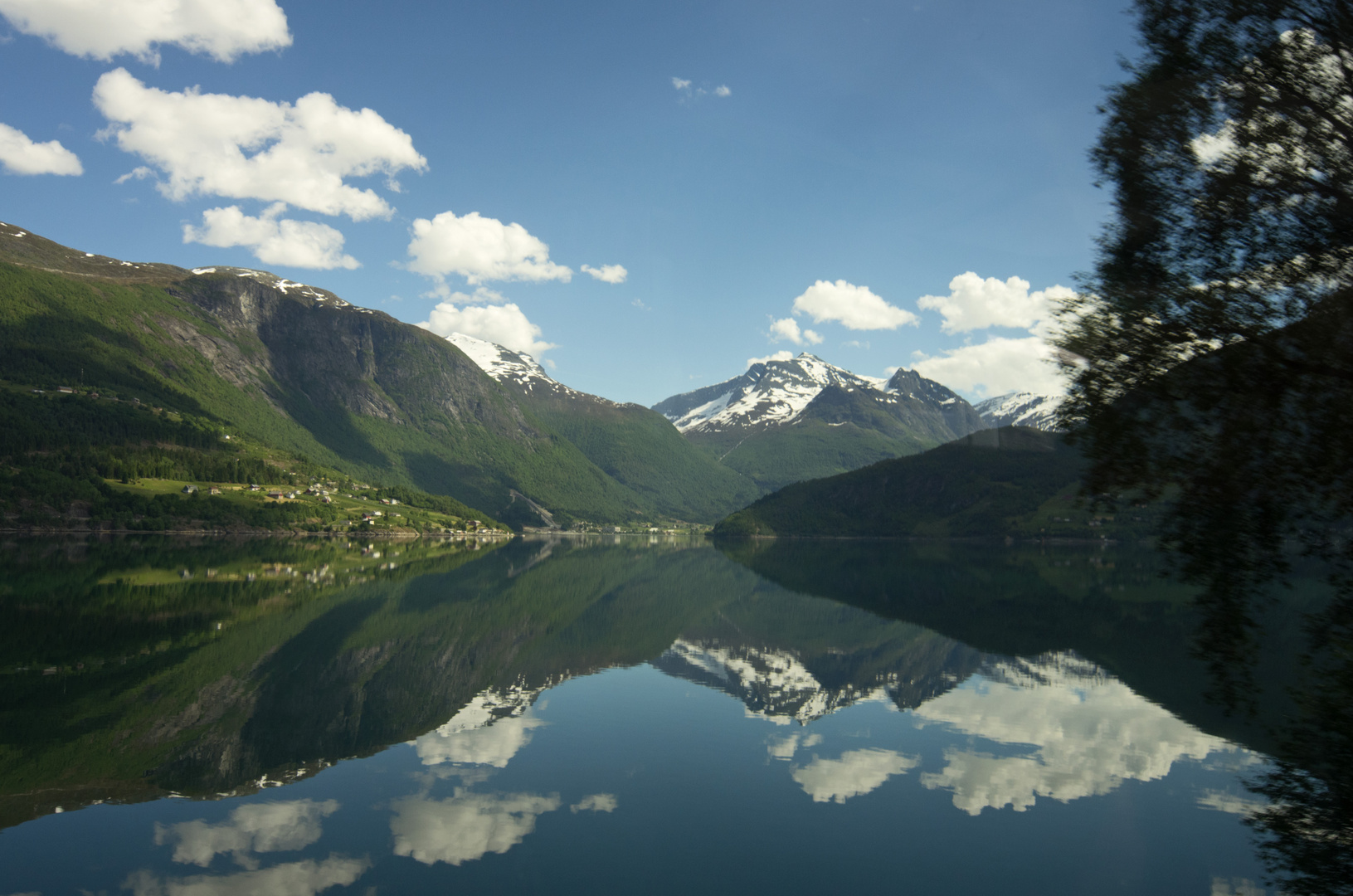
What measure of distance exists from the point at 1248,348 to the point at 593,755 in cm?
1929

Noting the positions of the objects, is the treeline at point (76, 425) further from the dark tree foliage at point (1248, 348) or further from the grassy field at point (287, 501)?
the dark tree foliage at point (1248, 348)

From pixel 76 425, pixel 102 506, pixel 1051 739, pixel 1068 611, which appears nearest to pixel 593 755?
pixel 1051 739

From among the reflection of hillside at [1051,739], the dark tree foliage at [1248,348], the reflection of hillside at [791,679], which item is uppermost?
the dark tree foliage at [1248,348]

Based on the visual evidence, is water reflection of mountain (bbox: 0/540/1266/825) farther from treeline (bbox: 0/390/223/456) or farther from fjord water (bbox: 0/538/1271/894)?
treeline (bbox: 0/390/223/456)

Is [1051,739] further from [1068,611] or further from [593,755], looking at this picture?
[1068,611]

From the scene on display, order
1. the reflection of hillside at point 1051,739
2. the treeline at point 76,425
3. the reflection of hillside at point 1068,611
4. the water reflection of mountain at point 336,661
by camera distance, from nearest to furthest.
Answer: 1. the reflection of hillside at point 1051,739
2. the water reflection of mountain at point 336,661
3. the reflection of hillside at point 1068,611
4. the treeline at point 76,425

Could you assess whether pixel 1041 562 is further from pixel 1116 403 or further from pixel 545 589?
pixel 1116 403

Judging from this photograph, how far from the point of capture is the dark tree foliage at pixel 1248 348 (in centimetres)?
1385

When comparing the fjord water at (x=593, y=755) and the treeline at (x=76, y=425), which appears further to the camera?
the treeline at (x=76, y=425)

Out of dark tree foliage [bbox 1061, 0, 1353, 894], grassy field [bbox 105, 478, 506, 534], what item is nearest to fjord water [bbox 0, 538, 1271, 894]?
dark tree foliage [bbox 1061, 0, 1353, 894]

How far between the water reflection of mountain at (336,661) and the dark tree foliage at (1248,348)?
51.5ft

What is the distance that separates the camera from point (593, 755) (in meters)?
22.5

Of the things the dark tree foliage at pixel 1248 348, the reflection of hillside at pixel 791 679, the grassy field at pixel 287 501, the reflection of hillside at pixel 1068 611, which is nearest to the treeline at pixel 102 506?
the grassy field at pixel 287 501

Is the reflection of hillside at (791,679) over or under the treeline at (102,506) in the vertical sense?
over
